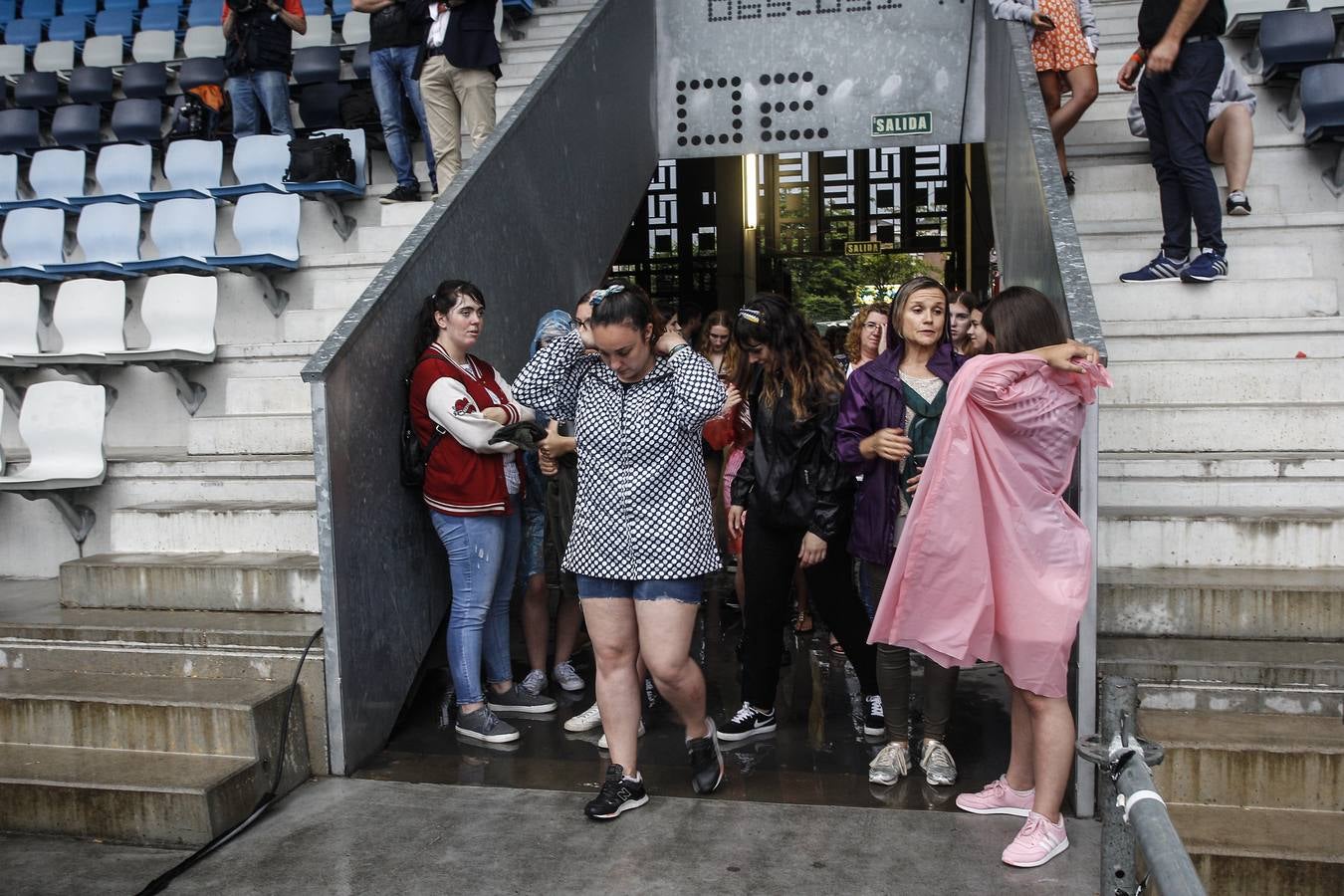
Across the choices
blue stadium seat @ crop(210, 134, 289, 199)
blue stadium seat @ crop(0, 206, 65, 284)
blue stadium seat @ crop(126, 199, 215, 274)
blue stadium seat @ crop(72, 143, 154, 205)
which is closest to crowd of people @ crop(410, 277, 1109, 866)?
blue stadium seat @ crop(126, 199, 215, 274)

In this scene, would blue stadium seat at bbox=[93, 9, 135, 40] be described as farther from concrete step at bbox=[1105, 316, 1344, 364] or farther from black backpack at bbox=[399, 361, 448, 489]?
concrete step at bbox=[1105, 316, 1344, 364]

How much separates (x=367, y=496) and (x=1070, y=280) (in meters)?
2.45

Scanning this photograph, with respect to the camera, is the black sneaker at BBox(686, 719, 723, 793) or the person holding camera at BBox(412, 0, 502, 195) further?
the person holding camera at BBox(412, 0, 502, 195)

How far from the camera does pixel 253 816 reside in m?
3.74

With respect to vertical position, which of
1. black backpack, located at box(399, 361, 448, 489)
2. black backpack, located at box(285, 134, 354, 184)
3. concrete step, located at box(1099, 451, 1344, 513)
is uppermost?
black backpack, located at box(285, 134, 354, 184)

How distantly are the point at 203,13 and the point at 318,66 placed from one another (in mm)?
2567

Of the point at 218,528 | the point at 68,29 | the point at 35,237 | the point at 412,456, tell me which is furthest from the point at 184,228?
the point at 68,29

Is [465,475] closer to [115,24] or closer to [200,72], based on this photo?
[200,72]

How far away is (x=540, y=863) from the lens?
3.36 m

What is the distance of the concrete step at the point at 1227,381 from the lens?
4.83 meters

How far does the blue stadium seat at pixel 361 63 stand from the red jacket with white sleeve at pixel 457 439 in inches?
198

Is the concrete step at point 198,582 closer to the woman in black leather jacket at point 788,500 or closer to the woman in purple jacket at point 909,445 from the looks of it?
the woman in black leather jacket at point 788,500

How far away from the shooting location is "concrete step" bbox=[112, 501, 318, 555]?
16.2 feet

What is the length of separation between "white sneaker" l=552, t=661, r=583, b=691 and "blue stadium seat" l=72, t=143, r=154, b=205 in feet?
17.1
